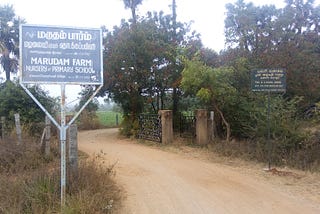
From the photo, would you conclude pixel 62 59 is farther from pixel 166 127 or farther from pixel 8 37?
pixel 8 37

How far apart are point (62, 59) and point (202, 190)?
3.94m

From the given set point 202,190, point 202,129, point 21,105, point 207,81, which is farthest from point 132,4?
point 202,190

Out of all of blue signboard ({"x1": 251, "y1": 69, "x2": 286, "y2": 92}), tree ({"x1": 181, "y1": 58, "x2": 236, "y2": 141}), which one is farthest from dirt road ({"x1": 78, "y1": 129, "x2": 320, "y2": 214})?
tree ({"x1": 181, "y1": 58, "x2": 236, "y2": 141})

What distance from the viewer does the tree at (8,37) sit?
27.1 m

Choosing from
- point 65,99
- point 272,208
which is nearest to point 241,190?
point 272,208

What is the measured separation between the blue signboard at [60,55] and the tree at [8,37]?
21.9 meters

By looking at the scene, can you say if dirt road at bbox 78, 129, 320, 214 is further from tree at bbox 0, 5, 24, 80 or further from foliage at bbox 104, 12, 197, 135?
tree at bbox 0, 5, 24, 80

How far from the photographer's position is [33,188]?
23.1 feet

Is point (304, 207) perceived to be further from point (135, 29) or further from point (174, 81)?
point (135, 29)

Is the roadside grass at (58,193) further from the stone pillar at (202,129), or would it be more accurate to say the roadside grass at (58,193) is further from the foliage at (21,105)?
the foliage at (21,105)

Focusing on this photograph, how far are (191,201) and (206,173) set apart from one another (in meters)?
2.90

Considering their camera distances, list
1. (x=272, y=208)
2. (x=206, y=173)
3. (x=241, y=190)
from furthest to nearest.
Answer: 1. (x=206, y=173)
2. (x=241, y=190)
3. (x=272, y=208)

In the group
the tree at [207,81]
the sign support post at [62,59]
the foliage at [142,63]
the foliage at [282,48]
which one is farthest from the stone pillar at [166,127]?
the sign support post at [62,59]

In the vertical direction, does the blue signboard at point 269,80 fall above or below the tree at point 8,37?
below
